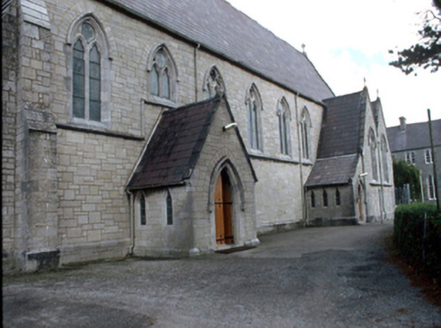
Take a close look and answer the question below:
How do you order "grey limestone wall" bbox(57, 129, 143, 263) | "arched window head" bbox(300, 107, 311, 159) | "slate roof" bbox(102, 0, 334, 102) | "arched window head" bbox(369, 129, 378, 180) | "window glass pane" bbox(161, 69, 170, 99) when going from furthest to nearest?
"arched window head" bbox(369, 129, 378, 180)
"arched window head" bbox(300, 107, 311, 159)
"slate roof" bbox(102, 0, 334, 102)
"window glass pane" bbox(161, 69, 170, 99)
"grey limestone wall" bbox(57, 129, 143, 263)

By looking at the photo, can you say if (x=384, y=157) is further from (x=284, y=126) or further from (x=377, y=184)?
(x=284, y=126)

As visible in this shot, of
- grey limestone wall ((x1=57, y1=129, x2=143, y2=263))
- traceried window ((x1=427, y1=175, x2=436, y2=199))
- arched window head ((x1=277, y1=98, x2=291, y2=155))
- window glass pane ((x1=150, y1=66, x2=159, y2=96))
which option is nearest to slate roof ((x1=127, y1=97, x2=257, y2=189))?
grey limestone wall ((x1=57, y1=129, x2=143, y2=263))

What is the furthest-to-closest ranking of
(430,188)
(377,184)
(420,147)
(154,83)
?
(420,147)
(430,188)
(377,184)
(154,83)

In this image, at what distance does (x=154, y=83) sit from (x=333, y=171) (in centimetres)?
1348

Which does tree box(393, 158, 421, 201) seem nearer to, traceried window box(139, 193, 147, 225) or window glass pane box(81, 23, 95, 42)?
traceried window box(139, 193, 147, 225)

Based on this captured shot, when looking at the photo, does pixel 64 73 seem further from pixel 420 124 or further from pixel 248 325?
pixel 420 124

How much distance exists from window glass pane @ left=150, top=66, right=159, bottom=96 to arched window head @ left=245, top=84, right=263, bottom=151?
627 centimetres

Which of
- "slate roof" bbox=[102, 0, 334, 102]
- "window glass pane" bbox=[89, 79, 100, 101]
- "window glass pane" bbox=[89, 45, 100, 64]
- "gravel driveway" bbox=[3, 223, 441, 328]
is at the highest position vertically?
"slate roof" bbox=[102, 0, 334, 102]

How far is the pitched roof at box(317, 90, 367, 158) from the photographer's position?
82.8 feet

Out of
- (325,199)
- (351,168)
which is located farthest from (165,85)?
(351,168)

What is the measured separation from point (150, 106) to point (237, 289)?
27.8 feet

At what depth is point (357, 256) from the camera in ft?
35.2

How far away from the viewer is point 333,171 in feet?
78.2

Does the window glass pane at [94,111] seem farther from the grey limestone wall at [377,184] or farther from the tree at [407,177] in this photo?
the tree at [407,177]
